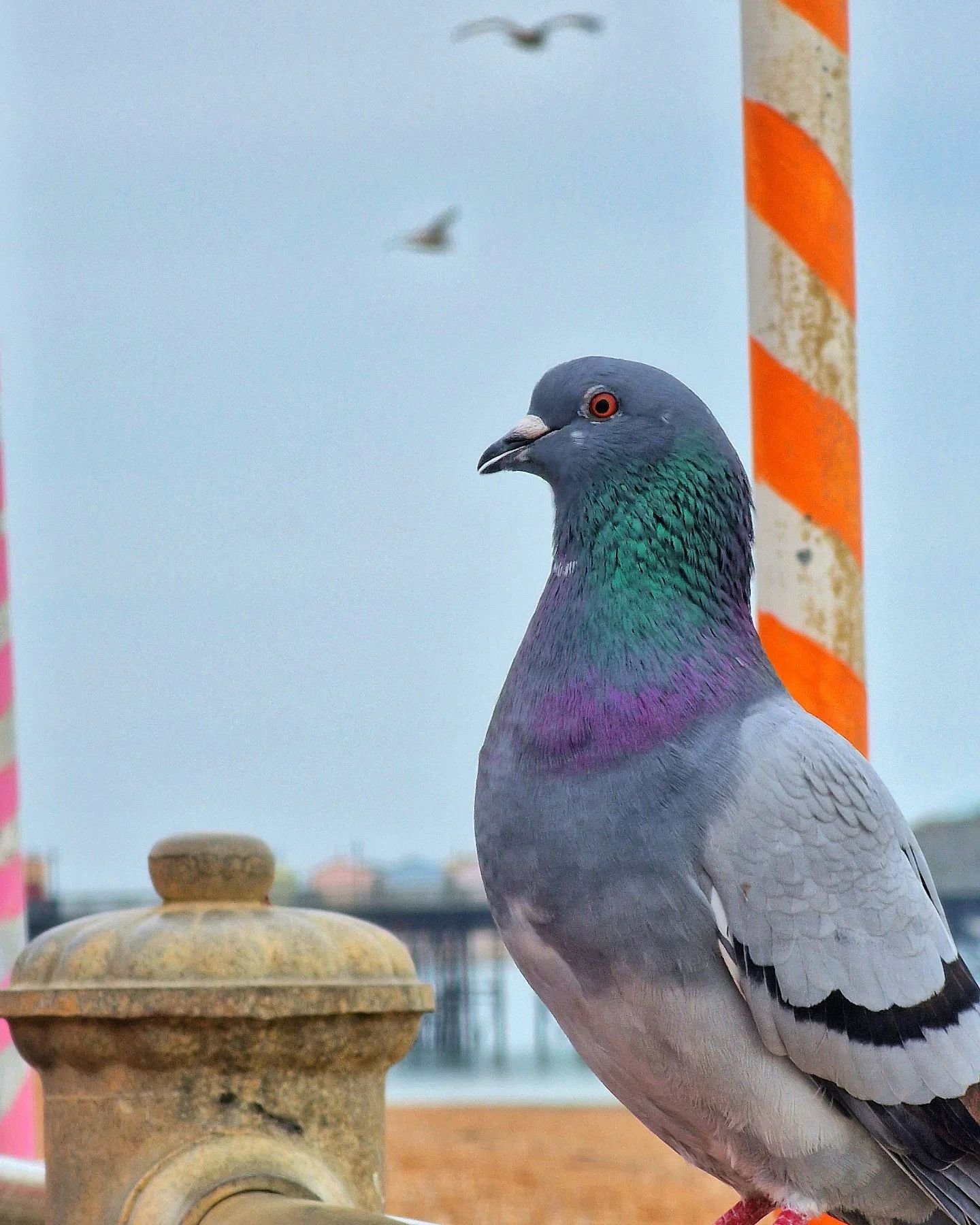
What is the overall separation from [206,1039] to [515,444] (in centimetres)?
125

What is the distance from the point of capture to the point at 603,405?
2250mm

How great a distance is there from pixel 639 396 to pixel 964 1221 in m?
1.13

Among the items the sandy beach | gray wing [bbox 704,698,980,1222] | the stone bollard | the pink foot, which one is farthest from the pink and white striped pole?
the sandy beach

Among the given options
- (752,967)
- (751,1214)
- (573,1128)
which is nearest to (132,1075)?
(751,1214)

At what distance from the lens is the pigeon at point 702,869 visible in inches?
81.8

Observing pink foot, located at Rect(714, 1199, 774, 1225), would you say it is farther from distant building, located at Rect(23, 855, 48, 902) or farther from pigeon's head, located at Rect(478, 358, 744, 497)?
distant building, located at Rect(23, 855, 48, 902)

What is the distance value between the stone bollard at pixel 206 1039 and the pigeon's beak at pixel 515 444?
3.54 feet

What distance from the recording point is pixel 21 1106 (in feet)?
16.6

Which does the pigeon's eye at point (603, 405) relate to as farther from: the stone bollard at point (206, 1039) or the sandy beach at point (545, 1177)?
the sandy beach at point (545, 1177)

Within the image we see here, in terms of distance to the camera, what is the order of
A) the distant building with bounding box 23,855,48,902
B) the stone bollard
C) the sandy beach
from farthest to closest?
the distant building with bounding box 23,855,48,902 < the sandy beach < the stone bollard

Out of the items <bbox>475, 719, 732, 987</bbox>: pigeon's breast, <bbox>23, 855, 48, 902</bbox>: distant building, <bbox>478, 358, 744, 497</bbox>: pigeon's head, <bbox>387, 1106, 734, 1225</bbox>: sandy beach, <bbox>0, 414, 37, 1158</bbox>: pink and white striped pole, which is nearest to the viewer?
<bbox>475, 719, 732, 987</bbox>: pigeon's breast

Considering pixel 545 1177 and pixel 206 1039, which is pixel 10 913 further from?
pixel 545 1177

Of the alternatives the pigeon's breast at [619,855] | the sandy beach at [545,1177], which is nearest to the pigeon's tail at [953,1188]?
the pigeon's breast at [619,855]

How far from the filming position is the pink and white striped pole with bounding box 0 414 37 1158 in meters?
5.01
